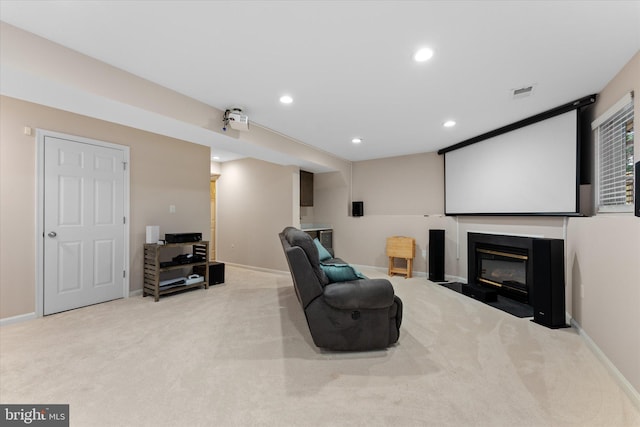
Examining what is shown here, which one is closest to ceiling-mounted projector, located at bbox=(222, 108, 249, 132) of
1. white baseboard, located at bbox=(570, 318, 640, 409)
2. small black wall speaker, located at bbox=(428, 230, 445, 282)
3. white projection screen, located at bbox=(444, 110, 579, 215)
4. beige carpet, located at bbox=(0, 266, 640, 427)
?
beige carpet, located at bbox=(0, 266, 640, 427)

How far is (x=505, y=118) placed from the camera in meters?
3.37

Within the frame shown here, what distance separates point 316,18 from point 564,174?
125 inches

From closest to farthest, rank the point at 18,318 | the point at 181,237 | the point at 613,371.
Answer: the point at 613,371 → the point at 18,318 → the point at 181,237

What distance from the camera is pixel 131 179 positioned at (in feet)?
12.3

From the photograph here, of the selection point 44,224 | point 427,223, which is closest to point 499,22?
point 427,223

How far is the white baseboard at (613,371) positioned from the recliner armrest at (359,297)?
1551 millimetres

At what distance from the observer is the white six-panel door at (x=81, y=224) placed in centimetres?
302

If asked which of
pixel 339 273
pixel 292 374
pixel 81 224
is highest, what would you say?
pixel 81 224

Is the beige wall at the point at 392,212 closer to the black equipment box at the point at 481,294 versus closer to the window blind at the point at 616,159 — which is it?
the black equipment box at the point at 481,294

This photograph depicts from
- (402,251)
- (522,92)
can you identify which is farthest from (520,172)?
(402,251)

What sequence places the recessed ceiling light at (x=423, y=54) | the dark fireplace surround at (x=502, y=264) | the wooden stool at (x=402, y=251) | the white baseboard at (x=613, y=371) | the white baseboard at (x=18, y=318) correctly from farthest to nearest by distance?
the wooden stool at (x=402, y=251) < the dark fireplace surround at (x=502, y=264) < the white baseboard at (x=18, y=318) < the recessed ceiling light at (x=423, y=54) < the white baseboard at (x=613, y=371)

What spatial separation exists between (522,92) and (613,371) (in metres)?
2.49

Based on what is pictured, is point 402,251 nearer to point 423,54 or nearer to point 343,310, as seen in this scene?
point 343,310

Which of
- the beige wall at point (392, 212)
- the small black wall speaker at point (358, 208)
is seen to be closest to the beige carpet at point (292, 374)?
the beige wall at point (392, 212)
